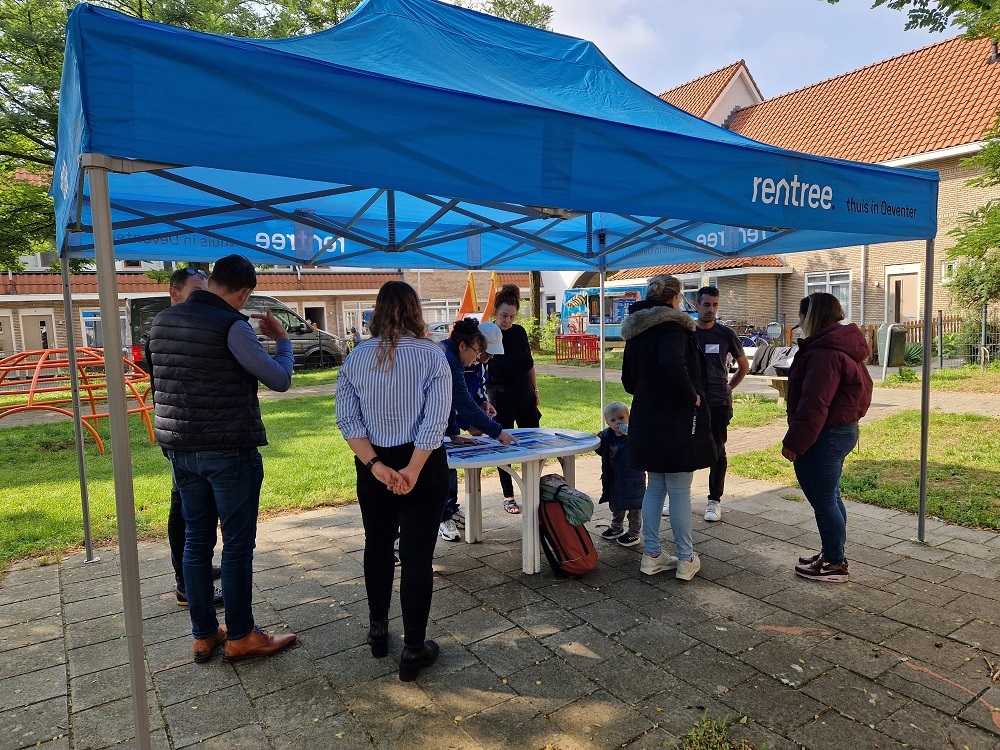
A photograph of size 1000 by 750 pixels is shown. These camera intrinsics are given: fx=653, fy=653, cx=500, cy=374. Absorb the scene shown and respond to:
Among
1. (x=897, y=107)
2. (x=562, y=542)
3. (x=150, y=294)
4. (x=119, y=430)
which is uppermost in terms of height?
(x=897, y=107)

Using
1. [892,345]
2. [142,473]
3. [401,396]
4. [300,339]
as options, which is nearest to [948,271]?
[892,345]

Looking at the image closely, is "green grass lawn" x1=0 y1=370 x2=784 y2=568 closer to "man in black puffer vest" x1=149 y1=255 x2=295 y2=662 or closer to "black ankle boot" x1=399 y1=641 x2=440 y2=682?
"man in black puffer vest" x1=149 y1=255 x2=295 y2=662

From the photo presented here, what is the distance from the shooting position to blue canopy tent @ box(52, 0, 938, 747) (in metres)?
1.94

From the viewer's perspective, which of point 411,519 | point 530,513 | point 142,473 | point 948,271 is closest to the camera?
point 411,519

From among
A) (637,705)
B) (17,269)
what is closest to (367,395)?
(637,705)

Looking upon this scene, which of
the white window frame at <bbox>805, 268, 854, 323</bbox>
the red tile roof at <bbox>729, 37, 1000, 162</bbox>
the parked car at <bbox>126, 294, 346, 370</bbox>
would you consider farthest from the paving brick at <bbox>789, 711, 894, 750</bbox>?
the white window frame at <bbox>805, 268, 854, 323</bbox>

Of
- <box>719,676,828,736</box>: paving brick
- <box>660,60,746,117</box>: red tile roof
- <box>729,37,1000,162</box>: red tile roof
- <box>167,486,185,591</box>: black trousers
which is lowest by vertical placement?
<box>719,676,828,736</box>: paving brick

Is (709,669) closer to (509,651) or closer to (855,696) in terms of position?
(855,696)

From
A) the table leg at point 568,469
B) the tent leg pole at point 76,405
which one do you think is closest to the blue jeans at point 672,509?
the table leg at point 568,469

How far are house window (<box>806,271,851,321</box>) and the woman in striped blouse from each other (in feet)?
71.3

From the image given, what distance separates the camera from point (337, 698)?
2.76 m

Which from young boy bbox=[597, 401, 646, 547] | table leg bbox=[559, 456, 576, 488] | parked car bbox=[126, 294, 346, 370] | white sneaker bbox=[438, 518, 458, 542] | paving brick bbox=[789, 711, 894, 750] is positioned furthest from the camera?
parked car bbox=[126, 294, 346, 370]

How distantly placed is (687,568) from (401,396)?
2.18 metres

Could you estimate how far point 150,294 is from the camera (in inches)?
1000
